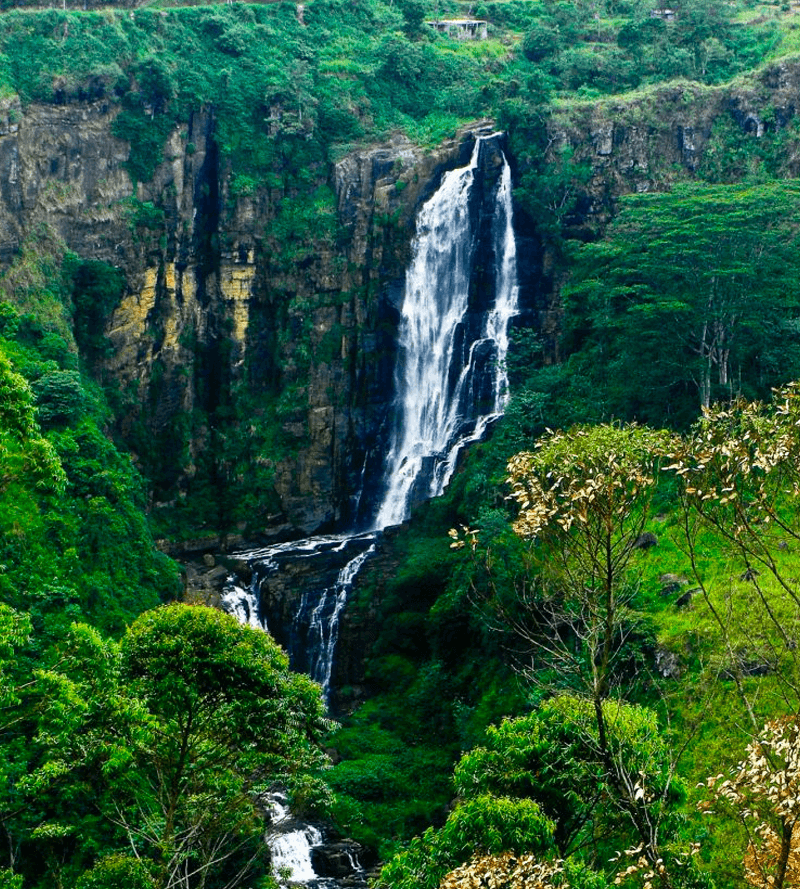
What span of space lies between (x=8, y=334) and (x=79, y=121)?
7997 mm

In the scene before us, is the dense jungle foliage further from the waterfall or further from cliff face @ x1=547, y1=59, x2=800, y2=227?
the waterfall

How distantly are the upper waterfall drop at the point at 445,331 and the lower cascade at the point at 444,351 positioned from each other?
3 cm

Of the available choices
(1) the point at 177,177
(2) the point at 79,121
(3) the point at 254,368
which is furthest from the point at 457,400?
(2) the point at 79,121

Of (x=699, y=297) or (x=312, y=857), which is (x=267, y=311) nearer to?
(x=699, y=297)

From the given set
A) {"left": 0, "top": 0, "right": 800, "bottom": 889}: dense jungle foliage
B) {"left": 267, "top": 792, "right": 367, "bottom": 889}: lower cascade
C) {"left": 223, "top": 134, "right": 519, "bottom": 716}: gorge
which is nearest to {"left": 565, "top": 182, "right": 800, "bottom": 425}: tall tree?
{"left": 0, "top": 0, "right": 800, "bottom": 889}: dense jungle foliage

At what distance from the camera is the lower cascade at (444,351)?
1336 inches

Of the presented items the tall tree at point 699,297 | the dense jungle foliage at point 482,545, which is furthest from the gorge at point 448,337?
the tall tree at point 699,297

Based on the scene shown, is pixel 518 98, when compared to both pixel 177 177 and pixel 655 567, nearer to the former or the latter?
pixel 177 177

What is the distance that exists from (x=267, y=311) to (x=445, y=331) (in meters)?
5.73

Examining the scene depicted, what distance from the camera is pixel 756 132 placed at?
35.0m

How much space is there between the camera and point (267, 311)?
120ft

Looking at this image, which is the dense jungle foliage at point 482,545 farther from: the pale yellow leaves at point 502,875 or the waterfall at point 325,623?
the waterfall at point 325,623

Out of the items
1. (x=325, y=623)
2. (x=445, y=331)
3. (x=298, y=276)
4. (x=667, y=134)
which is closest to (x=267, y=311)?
(x=298, y=276)

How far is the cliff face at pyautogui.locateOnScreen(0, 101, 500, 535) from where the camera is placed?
3512cm
